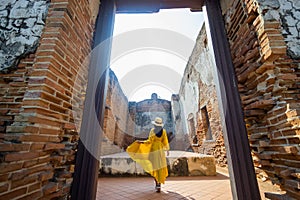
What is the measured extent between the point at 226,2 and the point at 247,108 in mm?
1532

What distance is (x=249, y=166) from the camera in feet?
5.15

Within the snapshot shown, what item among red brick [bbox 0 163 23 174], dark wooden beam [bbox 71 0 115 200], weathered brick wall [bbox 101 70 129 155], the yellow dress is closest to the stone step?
weathered brick wall [bbox 101 70 129 155]

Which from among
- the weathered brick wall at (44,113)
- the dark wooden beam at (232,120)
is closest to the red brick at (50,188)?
the weathered brick wall at (44,113)

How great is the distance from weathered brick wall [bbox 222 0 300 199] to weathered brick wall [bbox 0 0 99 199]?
198 centimetres

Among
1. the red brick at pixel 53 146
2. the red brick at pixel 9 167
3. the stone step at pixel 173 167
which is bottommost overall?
the stone step at pixel 173 167

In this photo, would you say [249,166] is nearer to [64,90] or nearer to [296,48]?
[296,48]

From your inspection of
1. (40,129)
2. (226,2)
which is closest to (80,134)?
(40,129)

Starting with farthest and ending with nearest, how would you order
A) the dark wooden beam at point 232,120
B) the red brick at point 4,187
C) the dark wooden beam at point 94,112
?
the dark wooden beam at point 94,112
the dark wooden beam at point 232,120
the red brick at point 4,187

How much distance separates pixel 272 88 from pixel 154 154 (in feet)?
9.11

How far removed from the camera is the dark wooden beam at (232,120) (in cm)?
152

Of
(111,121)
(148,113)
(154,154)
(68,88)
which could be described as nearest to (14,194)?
(68,88)

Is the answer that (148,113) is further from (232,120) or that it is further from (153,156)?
(232,120)

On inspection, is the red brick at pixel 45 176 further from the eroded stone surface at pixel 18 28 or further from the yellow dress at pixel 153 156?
the yellow dress at pixel 153 156

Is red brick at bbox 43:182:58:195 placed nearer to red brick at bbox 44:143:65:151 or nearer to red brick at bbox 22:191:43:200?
red brick at bbox 22:191:43:200
